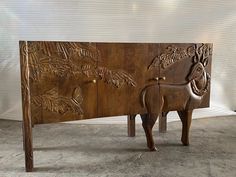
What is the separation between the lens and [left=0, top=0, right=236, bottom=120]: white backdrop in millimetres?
3029

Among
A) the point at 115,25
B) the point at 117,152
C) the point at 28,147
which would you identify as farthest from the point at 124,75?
the point at 115,25

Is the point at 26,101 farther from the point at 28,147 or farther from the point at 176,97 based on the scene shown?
the point at 176,97

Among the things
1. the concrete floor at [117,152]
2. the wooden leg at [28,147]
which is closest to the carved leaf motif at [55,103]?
the wooden leg at [28,147]

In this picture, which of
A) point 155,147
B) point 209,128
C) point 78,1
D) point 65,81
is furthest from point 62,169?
point 78,1

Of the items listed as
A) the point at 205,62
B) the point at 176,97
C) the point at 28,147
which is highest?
the point at 205,62

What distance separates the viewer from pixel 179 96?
2.22 m

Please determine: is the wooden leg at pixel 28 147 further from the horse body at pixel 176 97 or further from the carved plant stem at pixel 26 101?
the horse body at pixel 176 97

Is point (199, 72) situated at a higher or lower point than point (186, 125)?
higher

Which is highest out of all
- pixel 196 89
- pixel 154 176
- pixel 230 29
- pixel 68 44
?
pixel 230 29

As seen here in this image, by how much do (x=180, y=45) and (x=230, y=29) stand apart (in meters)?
1.60

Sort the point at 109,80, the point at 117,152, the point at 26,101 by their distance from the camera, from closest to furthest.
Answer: the point at 26,101
the point at 109,80
the point at 117,152

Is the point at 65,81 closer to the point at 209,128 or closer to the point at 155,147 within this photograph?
the point at 155,147

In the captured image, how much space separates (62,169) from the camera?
1.84m

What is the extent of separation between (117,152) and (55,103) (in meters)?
0.73
